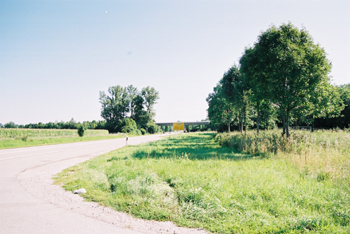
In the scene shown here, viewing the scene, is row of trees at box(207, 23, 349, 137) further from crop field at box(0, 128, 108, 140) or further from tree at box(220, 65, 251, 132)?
crop field at box(0, 128, 108, 140)

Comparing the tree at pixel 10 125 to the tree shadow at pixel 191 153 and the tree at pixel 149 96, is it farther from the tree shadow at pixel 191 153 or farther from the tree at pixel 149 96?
the tree shadow at pixel 191 153

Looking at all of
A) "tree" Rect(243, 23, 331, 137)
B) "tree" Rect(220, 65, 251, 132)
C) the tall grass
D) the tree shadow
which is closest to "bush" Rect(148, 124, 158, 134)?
"tree" Rect(220, 65, 251, 132)

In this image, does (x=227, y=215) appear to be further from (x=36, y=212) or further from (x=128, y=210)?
A: (x=36, y=212)

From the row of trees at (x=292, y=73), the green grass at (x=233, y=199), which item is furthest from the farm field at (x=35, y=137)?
the row of trees at (x=292, y=73)

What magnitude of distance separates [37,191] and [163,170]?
165 inches

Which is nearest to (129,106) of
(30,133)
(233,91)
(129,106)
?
(129,106)

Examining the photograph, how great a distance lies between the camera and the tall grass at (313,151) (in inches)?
289

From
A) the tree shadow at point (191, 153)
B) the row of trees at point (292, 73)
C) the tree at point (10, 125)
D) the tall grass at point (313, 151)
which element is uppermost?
the row of trees at point (292, 73)

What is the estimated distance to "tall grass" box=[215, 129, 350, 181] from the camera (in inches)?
289

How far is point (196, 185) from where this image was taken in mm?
6297

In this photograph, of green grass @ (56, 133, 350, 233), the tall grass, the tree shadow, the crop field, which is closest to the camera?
green grass @ (56, 133, 350, 233)

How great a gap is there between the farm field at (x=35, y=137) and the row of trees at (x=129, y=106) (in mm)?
24706

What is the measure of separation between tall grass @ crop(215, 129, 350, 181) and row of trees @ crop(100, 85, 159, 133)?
7105 cm

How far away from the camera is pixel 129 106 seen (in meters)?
89.2
